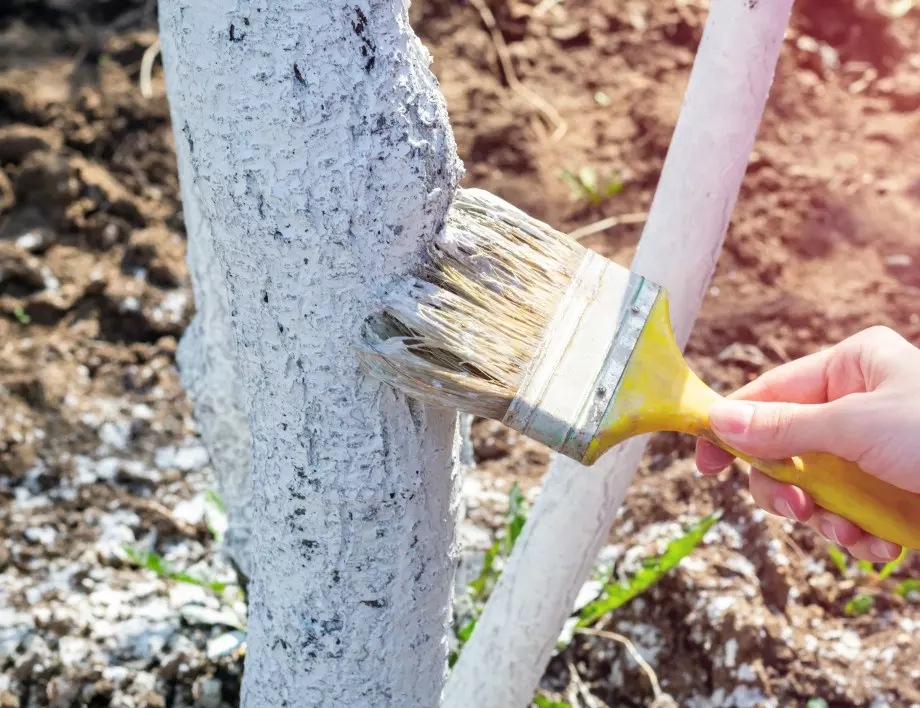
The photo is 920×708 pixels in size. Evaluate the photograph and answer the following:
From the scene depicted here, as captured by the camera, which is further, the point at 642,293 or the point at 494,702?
the point at 494,702

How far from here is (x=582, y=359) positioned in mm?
817

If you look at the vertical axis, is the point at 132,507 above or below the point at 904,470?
below

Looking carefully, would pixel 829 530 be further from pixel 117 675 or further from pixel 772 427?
pixel 117 675

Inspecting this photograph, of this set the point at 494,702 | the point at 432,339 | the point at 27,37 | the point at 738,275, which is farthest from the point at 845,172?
the point at 27,37

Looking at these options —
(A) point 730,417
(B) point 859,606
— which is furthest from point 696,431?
(B) point 859,606

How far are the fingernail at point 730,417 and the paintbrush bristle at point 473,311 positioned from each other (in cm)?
18

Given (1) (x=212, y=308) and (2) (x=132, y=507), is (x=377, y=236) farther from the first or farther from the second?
(2) (x=132, y=507)

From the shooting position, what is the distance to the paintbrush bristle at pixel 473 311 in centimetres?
79

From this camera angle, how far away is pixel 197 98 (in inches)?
29.7

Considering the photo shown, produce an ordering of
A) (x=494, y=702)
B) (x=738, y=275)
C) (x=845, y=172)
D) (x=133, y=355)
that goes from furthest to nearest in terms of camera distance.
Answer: (x=845, y=172) → (x=738, y=275) → (x=133, y=355) → (x=494, y=702)

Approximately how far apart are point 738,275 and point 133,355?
1.38 m

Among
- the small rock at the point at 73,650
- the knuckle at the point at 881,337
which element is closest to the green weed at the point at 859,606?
the knuckle at the point at 881,337

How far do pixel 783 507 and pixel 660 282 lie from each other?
0.28m

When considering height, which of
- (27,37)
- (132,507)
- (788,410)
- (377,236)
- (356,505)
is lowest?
(132,507)
